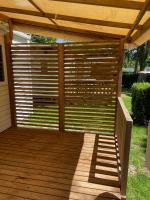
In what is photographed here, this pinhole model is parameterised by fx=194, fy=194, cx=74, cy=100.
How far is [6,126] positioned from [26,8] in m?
3.08

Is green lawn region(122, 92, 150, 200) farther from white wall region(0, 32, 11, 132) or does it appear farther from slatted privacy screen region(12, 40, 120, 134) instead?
white wall region(0, 32, 11, 132)

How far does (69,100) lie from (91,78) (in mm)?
783

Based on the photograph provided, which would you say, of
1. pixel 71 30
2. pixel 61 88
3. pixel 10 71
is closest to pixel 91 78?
pixel 61 88

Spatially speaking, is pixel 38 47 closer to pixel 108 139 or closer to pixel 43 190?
pixel 108 139

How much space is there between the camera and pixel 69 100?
4.85 meters

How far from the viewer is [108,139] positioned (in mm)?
4570

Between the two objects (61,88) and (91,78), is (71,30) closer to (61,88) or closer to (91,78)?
(91,78)

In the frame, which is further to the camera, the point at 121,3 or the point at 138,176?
the point at 138,176

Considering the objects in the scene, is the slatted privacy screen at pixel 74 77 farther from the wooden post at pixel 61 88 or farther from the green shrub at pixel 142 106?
the green shrub at pixel 142 106

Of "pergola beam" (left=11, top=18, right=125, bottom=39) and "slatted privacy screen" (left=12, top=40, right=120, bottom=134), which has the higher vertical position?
"pergola beam" (left=11, top=18, right=125, bottom=39)

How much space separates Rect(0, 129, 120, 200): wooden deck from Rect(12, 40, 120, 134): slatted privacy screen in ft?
2.01

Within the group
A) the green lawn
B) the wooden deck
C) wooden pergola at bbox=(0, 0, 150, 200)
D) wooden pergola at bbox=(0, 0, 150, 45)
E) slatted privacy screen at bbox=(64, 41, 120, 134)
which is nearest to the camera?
wooden pergola at bbox=(0, 0, 150, 45)

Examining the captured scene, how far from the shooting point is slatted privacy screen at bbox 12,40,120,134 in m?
4.45

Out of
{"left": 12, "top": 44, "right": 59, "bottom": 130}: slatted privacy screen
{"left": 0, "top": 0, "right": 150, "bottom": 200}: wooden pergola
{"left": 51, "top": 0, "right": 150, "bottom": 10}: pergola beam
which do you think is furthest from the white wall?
{"left": 51, "top": 0, "right": 150, "bottom": 10}: pergola beam
